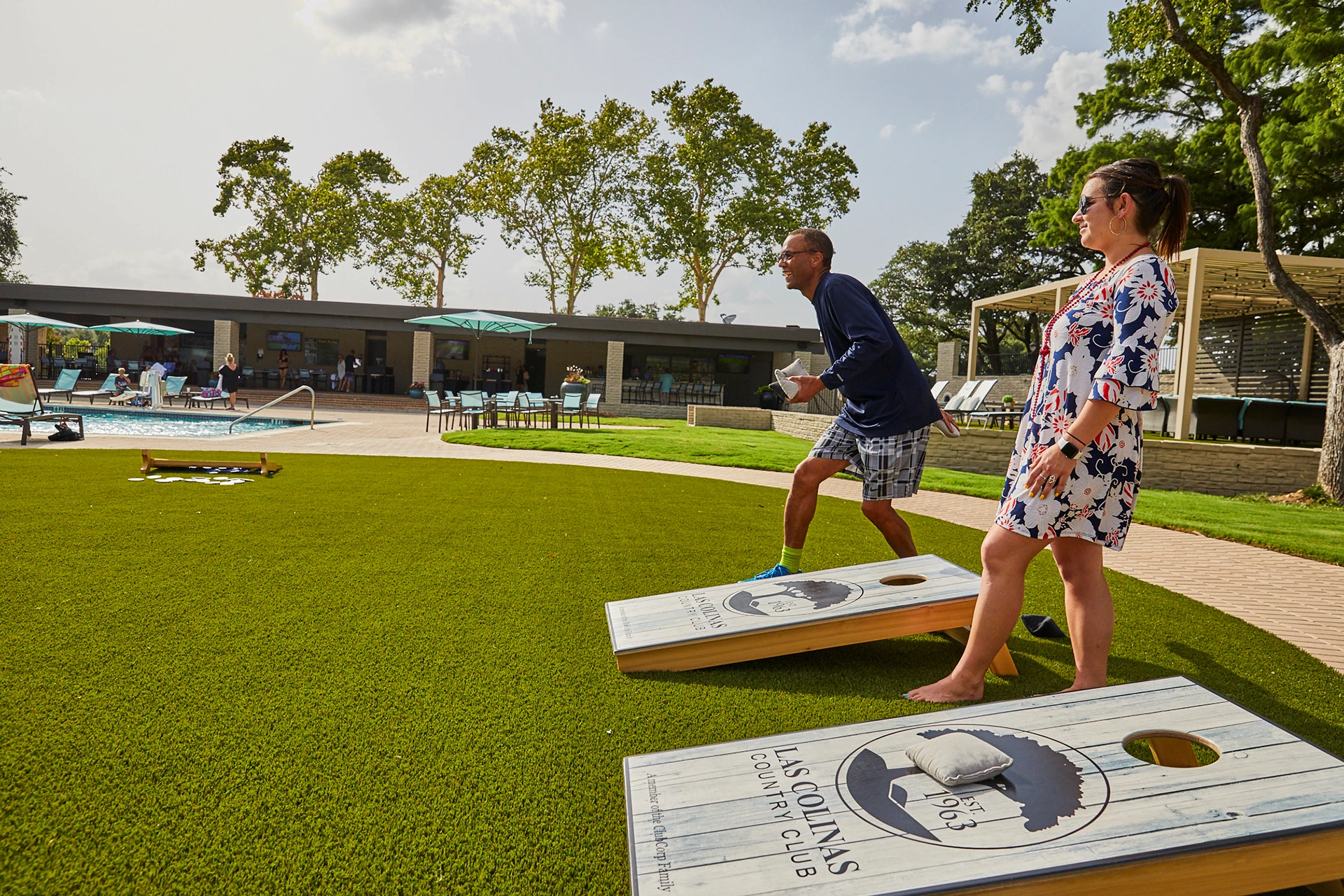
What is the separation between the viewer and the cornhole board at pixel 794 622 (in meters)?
2.73

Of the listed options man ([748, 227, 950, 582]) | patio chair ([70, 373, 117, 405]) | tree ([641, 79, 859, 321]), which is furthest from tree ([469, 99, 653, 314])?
man ([748, 227, 950, 582])

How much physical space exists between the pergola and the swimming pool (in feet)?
46.3

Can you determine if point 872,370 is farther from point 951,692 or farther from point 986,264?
point 986,264

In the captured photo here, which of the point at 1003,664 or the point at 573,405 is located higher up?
the point at 573,405

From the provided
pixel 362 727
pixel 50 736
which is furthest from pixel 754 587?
pixel 50 736

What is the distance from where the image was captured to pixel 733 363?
31.2m

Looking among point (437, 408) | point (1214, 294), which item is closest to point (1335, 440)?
point (1214, 294)

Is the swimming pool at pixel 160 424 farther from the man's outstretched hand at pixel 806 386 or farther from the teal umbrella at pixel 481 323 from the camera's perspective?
the man's outstretched hand at pixel 806 386

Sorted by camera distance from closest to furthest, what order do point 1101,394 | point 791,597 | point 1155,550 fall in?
point 1101,394 < point 791,597 < point 1155,550

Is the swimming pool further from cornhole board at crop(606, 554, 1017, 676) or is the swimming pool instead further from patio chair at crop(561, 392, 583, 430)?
cornhole board at crop(606, 554, 1017, 676)

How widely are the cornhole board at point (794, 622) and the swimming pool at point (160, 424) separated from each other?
39.3 feet

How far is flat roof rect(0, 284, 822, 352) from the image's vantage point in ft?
88.1

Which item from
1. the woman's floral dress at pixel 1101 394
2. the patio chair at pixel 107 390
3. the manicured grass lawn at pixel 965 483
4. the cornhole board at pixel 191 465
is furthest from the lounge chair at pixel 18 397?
the woman's floral dress at pixel 1101 394

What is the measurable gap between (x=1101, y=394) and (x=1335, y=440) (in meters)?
10.1
